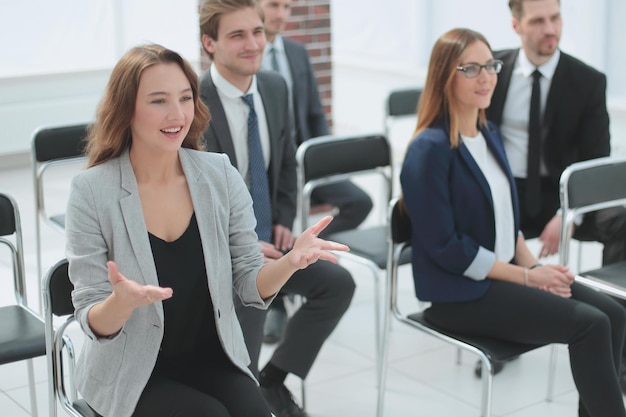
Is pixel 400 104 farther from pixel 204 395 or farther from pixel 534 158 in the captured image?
pixel 204 395

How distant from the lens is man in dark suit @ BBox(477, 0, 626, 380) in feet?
11.5

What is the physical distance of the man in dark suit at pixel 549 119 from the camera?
3.50m

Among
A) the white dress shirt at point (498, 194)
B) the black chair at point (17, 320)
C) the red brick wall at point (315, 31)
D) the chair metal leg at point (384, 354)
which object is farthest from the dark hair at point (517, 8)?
the black chair at point (17, 320)

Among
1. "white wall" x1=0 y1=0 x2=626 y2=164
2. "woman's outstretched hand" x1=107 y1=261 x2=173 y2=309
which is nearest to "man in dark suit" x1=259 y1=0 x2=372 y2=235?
"woman's outstretched hand" x1=107 y1=261 x2=173 y2=309

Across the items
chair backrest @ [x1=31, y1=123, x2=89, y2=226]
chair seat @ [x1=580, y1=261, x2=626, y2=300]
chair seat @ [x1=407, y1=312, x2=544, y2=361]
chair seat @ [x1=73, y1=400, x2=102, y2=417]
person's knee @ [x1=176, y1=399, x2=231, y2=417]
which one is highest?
chair backrest @ [x1=31, y1=123, x2=89, y2=226]

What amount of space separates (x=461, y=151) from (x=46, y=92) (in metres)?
4.70

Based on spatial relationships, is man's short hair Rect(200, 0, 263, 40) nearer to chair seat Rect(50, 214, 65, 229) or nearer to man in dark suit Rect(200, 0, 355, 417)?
man in dark suit Rect(200, 0, 355, 417)

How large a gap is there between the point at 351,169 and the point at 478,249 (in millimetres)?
949

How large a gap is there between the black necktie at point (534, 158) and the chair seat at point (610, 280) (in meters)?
0.44

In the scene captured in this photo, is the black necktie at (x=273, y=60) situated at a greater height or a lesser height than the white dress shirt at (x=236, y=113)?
greater

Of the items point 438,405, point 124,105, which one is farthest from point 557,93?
point 124,105

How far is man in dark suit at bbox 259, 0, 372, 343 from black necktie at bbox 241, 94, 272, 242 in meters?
0.86

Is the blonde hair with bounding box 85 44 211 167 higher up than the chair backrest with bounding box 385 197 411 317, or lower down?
higher up

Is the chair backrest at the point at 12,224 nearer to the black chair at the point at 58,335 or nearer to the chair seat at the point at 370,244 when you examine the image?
the black chair at the point at 58,335
